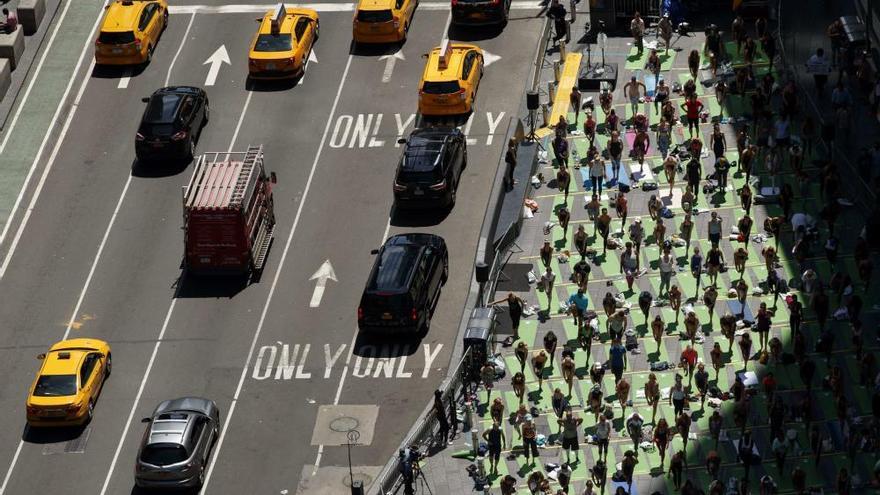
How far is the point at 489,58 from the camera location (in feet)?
303

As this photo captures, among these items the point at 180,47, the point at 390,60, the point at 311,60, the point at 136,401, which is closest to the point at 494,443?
the point at 136,401

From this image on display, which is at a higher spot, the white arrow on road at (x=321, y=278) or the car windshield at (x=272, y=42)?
the car windshield at (x=272, y=42)

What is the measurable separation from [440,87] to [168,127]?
9805 millimetres

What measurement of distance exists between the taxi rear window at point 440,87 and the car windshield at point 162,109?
8.86m

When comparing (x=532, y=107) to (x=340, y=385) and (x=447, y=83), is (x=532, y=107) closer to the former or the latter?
(x=447, y=83)

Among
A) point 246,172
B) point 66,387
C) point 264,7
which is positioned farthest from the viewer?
point 264,7

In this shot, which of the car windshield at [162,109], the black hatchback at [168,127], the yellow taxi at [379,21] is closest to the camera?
the black hatchback at [168,127]

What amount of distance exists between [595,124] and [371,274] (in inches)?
509

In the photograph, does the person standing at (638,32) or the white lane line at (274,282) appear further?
the person standing at (638,32)

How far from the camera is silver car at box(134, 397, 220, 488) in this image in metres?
72.2

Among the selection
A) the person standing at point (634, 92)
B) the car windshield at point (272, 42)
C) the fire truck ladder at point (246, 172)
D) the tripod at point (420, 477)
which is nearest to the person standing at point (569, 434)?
the tripod at point (420, 477)

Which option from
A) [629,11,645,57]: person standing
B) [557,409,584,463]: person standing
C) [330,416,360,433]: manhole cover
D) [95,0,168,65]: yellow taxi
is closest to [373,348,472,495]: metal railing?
[330,416,360,433]: manhole cover

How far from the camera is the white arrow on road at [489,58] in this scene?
302 ft

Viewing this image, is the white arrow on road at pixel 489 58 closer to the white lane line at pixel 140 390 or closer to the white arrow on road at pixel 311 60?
the white arrow on road at pixel 311 60
